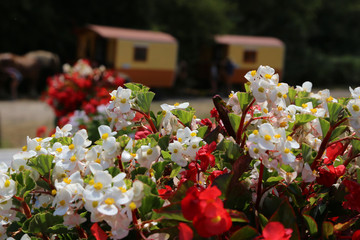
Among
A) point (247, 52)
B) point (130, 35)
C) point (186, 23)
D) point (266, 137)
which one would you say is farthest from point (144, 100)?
point (186, 23)

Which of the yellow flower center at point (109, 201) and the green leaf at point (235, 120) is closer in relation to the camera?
the yellow flower center at point (109, 201)

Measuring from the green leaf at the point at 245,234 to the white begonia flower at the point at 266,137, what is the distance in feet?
0.61

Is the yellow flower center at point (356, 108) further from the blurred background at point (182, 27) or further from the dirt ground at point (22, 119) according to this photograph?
the blurred background at point (182, 27)

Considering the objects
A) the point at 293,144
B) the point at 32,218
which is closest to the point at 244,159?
the point at 293,144

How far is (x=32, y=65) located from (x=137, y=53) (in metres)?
3.99

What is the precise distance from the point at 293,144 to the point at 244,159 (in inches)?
4.8

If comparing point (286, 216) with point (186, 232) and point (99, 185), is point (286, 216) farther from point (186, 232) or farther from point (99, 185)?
point (99, 185)

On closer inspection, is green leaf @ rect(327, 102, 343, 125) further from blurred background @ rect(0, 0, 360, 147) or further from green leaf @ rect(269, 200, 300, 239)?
blurred background @ rect(0, 0, 360, 147)

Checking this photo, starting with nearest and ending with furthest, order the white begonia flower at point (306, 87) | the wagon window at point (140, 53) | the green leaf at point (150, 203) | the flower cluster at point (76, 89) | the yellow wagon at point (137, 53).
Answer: the green leaf at point (150, 203)
the white begonia flower at point (306, 87)
the flower cluster at point (76, 89)
the yellow wagon at point (137, 53)
the wagon window at point (140, 53)

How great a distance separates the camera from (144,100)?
1.39 m

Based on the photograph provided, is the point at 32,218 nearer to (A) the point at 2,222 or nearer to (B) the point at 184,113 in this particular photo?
(A) the point at 2,222

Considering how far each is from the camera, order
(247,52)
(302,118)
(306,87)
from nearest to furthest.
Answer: (302,118) < (306,87) < (247,52)

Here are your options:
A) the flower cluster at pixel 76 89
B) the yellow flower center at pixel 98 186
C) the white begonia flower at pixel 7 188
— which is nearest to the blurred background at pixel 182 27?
the flower cluster at pixel 76 89

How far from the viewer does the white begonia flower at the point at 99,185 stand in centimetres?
100
